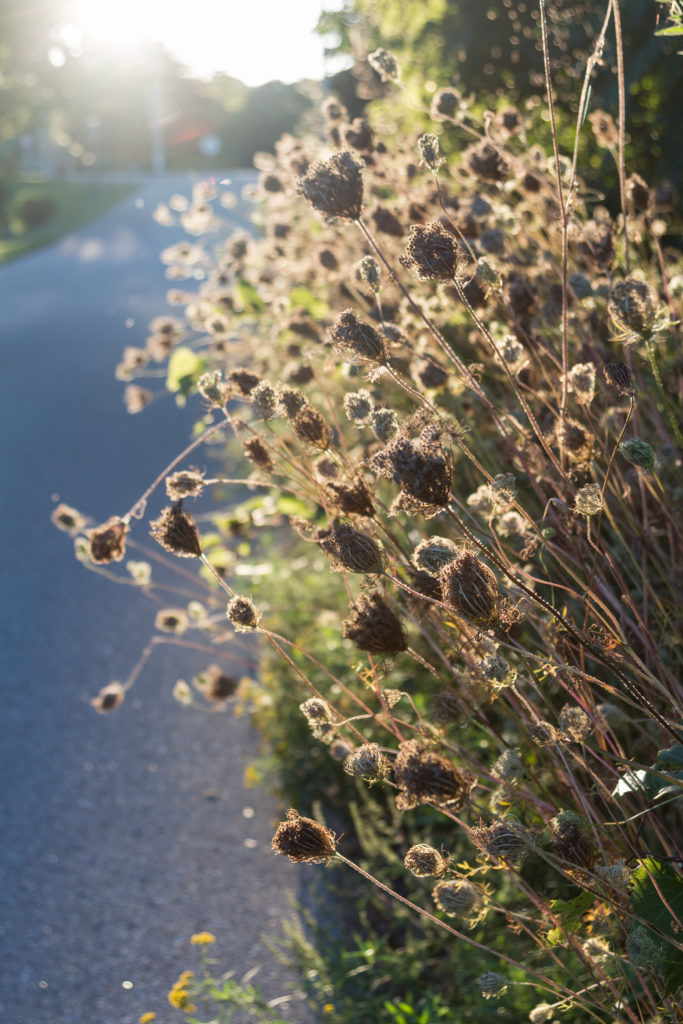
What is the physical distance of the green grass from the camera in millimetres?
24584

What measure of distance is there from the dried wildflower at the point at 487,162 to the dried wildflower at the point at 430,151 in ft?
2.33

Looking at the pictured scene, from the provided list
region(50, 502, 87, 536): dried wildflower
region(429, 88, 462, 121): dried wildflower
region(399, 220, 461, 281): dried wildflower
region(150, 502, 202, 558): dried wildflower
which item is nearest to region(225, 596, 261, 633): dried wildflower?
region(150, 502, 202, 558): dried wildflower

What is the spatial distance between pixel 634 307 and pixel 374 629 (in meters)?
0.70

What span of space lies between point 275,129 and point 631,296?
1531 inches

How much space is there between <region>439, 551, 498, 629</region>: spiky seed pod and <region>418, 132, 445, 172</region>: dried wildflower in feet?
2.56

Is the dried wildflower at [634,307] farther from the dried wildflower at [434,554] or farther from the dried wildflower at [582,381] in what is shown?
the dried wildflower at [434,554]

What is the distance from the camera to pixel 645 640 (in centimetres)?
151

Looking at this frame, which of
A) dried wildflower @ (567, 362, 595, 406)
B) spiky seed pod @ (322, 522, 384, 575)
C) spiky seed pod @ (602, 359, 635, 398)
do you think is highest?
spiky seed pod @ (602, 359, 635, 398)

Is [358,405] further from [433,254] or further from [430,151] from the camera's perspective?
[430,151]

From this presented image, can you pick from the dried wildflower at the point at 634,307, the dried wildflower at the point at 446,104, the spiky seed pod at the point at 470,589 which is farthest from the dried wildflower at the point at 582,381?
the dried wildflower at the point at 446,104

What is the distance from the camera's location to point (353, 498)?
1.52m

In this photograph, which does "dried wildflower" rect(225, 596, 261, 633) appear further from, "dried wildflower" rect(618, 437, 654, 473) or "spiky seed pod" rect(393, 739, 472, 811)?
"dried wildflower" rect(618, 437, 654, 473)

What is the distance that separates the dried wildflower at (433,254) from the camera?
4.65 feet

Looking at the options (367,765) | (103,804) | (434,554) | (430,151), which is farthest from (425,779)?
(103,804)
